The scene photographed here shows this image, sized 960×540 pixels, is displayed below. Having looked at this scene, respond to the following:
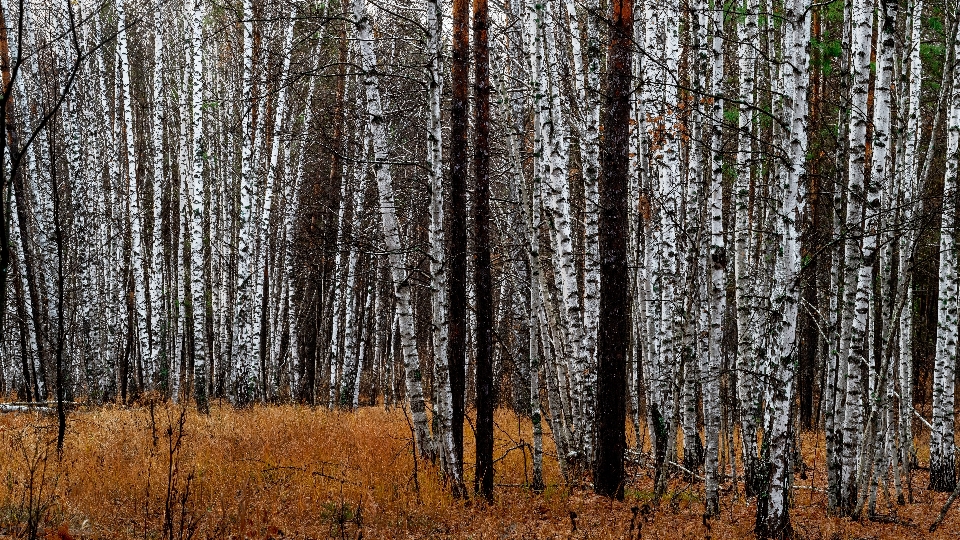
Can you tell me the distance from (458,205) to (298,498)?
11.8 feet

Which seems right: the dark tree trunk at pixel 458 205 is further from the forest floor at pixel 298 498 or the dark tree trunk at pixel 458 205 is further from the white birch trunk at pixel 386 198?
the forest floor at pixel 298 498

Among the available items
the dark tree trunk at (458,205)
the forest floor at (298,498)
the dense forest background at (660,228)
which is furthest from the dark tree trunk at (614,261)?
the dark tree trunk at (458,205)

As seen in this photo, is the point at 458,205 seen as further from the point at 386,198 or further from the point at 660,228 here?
the point at 660,228

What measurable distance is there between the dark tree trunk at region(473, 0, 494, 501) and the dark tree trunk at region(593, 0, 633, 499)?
4.12 ft

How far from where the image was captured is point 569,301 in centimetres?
846

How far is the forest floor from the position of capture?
652 cm

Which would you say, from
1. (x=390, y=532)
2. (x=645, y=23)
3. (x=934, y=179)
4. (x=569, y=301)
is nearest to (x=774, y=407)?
(x=569, y=301)

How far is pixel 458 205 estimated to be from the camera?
8461 millimetres

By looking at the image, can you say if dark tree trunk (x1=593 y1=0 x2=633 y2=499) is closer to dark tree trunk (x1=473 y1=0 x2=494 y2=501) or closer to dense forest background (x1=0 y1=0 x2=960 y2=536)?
dense forest background (x1=0 y1=0 x2=960 y2=536)

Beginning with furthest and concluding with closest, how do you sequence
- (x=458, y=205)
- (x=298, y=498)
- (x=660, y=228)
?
(x=660, y=228) < (x=458, y=205) < (x=298, y=498)

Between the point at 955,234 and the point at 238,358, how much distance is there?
13160mm

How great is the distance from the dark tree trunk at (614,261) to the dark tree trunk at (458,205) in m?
1.56

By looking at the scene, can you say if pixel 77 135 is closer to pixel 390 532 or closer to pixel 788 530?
pixel 390 532

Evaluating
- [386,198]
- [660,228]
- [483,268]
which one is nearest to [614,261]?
[483,268]
